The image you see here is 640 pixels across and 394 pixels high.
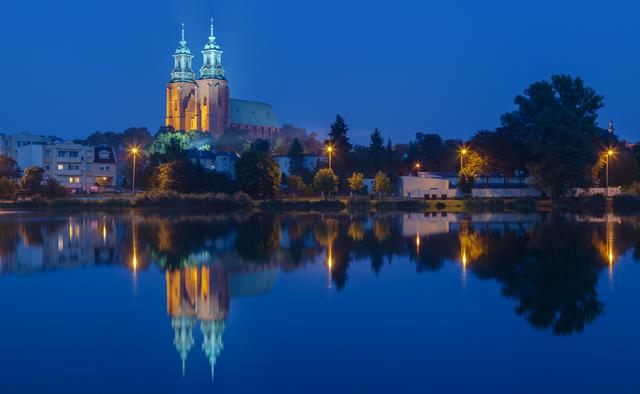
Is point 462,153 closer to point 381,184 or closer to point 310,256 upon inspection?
point 381,184

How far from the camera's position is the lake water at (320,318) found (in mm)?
10180

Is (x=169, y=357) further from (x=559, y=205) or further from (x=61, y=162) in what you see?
(x=61, y=162)

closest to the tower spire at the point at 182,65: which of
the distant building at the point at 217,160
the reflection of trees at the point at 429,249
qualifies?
the distant building at the point at 217,160

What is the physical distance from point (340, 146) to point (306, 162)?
52.9 ft

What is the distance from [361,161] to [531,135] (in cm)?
2905

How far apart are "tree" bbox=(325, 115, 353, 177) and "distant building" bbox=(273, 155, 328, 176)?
910 cm

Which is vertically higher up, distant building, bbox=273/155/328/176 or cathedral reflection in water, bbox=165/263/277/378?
distant building, bbox=273/155/328/176

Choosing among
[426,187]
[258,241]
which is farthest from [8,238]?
[426,187]

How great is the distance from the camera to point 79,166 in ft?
306

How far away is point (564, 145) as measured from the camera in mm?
66875

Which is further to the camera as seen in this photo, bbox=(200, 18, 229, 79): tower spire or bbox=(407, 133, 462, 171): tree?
bbox=(200, 18, 229, 79): tower spire

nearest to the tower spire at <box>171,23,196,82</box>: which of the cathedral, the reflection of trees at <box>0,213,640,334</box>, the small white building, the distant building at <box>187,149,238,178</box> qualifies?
the cathedral

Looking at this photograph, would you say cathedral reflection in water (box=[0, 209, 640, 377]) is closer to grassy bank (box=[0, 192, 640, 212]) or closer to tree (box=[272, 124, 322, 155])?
grassy bank (box=[0, 192, 640, 212])

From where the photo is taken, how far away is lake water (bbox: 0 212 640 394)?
1018cm
